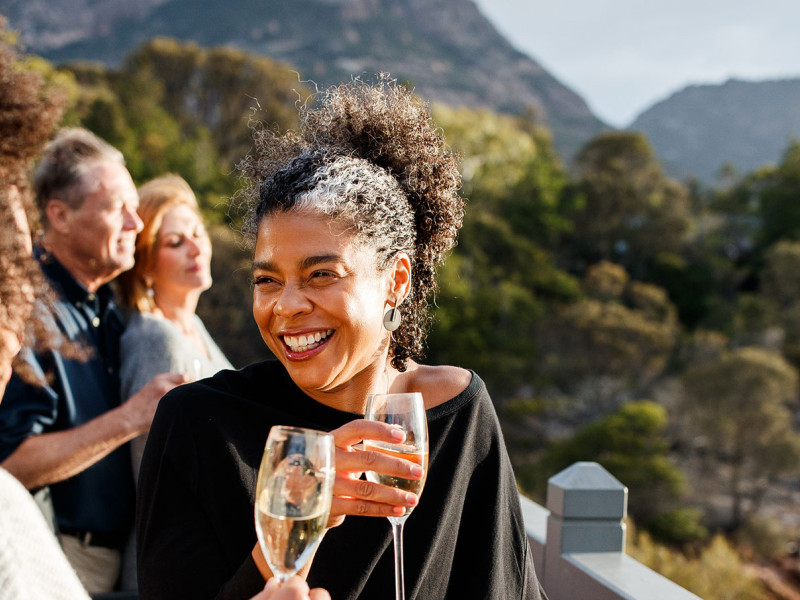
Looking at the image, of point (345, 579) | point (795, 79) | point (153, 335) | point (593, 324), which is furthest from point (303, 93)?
point (795, 79)

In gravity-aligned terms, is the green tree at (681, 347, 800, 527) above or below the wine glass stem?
Result: below

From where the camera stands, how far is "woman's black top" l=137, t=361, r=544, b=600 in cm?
149

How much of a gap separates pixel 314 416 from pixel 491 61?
117m

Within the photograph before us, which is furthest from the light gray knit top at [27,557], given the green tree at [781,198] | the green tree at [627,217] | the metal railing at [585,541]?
the green tree at [781,198]

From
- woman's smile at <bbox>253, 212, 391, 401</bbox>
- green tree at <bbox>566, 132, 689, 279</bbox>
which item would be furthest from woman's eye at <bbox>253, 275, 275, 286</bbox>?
green tree at <bbox>566, 132, 689, 279</bbox>

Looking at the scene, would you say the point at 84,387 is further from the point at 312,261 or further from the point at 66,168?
the point at 312,261

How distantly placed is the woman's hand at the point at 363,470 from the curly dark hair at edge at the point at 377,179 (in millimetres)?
573

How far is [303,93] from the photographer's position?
2.40m

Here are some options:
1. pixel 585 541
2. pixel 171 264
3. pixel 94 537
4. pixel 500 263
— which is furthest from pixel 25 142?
pixel 500 263

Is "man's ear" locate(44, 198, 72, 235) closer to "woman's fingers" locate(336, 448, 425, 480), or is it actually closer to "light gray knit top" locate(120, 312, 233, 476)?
"light gray knit top" locate(120, 312, 233, 476)

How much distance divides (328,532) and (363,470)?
508 mm

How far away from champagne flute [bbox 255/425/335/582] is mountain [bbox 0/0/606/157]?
85.0 metres

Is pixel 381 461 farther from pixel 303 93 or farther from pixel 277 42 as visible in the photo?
pixel 277 42

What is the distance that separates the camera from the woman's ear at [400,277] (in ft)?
6.07
